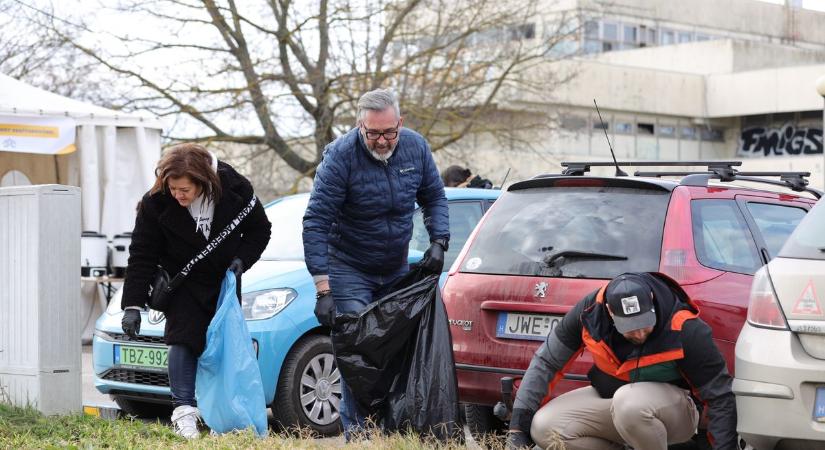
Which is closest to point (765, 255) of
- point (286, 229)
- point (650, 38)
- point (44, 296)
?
point (286, 229)

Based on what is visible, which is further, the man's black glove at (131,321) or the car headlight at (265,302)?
the car headlight at (265,302)

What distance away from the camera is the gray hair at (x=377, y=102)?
5.95 meters

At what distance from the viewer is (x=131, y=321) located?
6.21 metres

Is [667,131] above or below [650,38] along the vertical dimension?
below

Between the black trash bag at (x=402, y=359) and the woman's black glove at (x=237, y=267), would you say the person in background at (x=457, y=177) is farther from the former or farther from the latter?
the black trash bag at (x=402, y=359)

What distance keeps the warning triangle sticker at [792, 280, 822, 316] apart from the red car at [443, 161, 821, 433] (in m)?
0.98

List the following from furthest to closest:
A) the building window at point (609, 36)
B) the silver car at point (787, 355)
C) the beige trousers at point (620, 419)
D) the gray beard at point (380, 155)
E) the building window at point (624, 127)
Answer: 1. the building window at point (609, 36)
2. the building window at point (624, 127)
3. the gray beard at point (380, 155)
4. the beige trousers at point (620, 419)
5. the silver car at point (787, 355)

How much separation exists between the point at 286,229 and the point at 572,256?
3028 millimetres

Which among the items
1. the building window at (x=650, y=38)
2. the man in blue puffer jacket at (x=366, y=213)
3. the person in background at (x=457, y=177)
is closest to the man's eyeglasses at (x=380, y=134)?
the man in blue puffer jacket at (x=366, y=213)

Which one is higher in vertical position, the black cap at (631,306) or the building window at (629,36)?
the building window at (629,36)

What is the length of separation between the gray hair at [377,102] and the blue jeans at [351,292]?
0.80m

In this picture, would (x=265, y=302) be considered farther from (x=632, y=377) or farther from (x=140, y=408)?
(x=632, y=377)

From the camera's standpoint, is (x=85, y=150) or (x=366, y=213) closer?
(x=366, y=213)

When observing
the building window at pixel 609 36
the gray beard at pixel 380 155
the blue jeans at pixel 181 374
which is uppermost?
the building window at pixel 609 36
